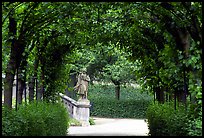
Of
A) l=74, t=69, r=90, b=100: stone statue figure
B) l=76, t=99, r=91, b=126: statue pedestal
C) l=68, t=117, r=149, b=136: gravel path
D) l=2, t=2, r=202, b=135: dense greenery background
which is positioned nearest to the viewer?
l=2, t=2, r=202, b=135: dense greenery background

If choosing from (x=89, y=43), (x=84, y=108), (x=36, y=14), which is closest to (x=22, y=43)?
(x=36, y=14)

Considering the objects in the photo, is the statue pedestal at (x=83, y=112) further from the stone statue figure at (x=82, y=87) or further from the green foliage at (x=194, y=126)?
the green foliage at (x=194, y=126)

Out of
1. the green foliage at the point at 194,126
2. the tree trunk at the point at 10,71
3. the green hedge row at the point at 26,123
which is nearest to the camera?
the green foliage at the point at 194,126

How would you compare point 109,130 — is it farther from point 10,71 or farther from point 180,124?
point 180,124

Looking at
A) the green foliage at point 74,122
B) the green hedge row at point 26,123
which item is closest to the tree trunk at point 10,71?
the green hedge row at point 26,123

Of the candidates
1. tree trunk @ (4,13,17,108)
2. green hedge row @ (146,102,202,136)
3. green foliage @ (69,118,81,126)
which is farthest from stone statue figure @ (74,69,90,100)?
tree trunk @ (4,13,17,108)

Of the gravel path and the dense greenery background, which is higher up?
the dense greenery background

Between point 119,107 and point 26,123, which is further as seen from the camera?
point 119,107

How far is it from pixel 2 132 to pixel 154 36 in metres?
6.58

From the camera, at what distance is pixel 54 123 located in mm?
11391

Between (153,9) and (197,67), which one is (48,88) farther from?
(197,67)

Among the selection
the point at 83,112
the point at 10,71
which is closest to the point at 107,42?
the point at 10,71

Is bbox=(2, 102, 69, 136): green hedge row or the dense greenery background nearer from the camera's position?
bbox=(2, 102, 69, 136): green hedge row

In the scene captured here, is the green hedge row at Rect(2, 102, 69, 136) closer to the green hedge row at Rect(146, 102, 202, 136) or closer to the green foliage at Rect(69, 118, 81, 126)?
the green hedge row at Rect(146, 102, 202, 136)
